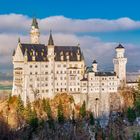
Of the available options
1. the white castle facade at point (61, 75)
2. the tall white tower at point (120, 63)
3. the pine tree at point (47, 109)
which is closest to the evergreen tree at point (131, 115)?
the white castle facade at point (61, 75)

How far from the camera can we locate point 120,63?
10294cm

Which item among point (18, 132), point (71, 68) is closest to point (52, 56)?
point (71, 68)

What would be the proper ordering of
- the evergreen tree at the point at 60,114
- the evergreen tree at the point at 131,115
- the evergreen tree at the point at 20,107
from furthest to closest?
1. the evergreen tree at the point at 131,115
2. the evergreen tree at the point at 20,107
3. the evergreen tree at the point at 60,114

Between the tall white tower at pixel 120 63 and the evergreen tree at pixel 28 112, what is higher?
the tall white tower at pixel 120 63

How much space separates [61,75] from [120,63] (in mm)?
13627

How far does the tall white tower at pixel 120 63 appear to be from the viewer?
102625mm

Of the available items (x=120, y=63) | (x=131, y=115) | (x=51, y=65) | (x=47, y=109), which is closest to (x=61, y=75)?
(x=51, y=65)

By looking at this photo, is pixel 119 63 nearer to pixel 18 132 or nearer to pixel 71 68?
pixel 71 68

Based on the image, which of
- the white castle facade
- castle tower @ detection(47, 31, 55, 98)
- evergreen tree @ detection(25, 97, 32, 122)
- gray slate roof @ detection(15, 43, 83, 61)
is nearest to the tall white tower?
the white castle facade

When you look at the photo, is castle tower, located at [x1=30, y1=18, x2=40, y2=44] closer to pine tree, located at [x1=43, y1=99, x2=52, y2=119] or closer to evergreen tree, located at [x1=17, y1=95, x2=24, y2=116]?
evergreen tree, located at [x1=17, y1=95, x2=24, y2=116]

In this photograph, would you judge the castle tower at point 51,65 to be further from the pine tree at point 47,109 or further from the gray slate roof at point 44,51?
the pine tree at point 47,109

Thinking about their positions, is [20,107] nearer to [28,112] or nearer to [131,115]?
[28,112]

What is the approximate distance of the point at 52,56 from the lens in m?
98.9

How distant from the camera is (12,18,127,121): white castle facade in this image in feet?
320
